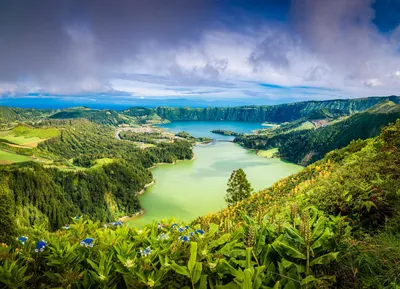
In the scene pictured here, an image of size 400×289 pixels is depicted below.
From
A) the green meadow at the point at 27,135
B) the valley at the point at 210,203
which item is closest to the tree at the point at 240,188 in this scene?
the valley at the point at 210,203

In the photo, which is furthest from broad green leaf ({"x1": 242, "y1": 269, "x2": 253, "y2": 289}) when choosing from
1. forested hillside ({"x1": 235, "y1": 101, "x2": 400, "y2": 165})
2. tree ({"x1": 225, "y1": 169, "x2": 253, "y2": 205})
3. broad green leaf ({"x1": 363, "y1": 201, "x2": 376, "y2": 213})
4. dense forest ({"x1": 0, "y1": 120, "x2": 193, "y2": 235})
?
forested hillside ({"x1": 235, "y1": 101, "x2": 400, "y2": 165})

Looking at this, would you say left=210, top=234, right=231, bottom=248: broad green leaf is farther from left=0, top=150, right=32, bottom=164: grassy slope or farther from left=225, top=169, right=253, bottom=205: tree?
left=0, top=150, right=32, bottom=164: grassy slope

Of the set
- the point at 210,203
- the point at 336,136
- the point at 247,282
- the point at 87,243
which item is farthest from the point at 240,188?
the point at 336,136

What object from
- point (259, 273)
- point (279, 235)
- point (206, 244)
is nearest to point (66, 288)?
point (206, 244)

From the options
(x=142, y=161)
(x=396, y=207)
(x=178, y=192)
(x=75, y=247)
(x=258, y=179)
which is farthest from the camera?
(x=142, y=161)

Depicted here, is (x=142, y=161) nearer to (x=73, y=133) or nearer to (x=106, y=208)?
(x=106, y=208)

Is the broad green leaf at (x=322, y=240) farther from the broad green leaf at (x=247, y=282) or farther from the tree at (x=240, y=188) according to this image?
the tree at (x=240, y=188)
